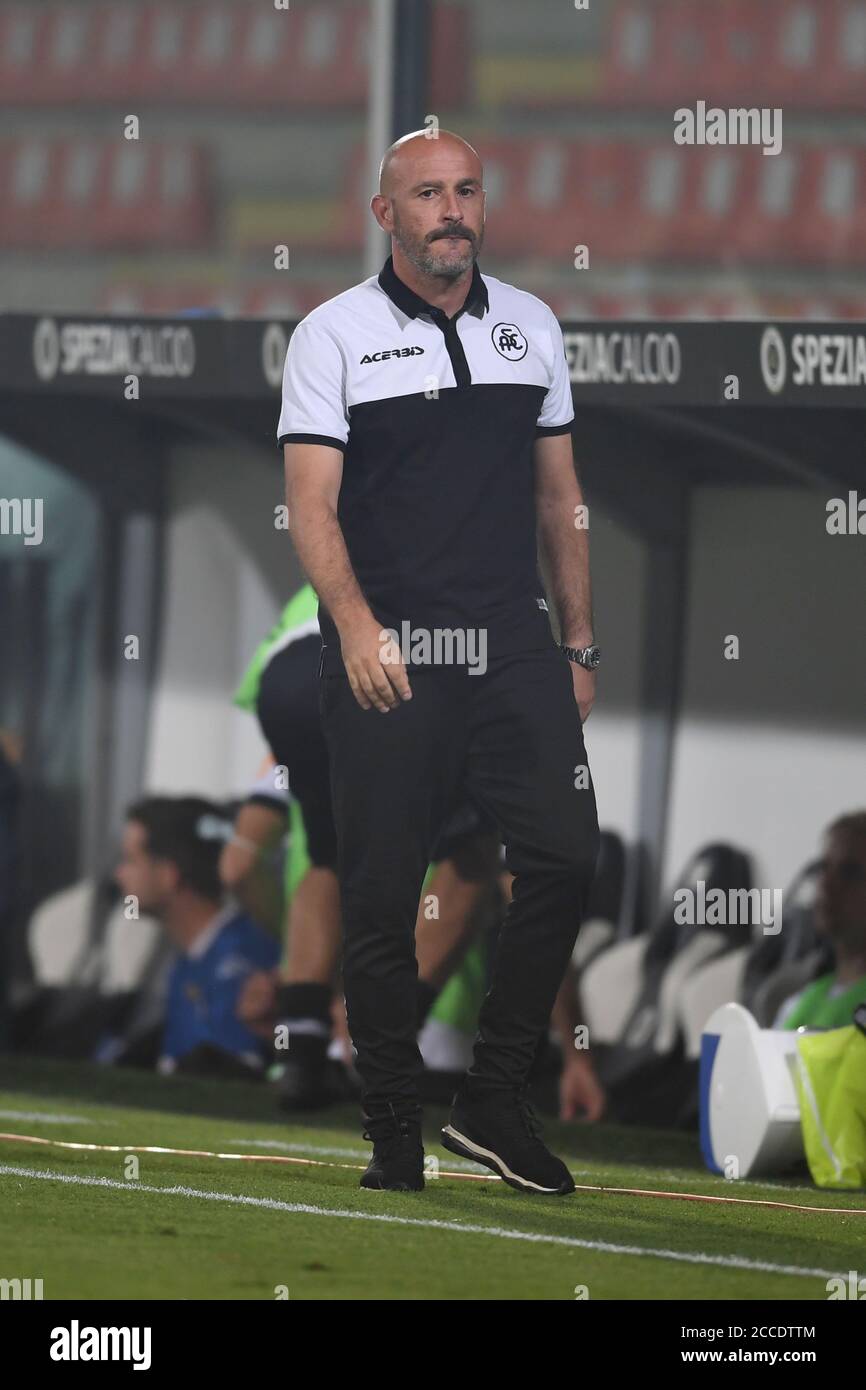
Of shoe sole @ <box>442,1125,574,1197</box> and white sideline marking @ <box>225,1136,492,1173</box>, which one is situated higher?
shoe sole @ <box>442,1125,574,1197</box>

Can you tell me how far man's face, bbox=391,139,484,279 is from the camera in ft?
15.6

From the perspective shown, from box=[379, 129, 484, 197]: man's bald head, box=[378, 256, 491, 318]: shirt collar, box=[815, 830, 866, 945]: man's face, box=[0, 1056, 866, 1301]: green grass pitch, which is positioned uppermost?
box=[379, 129, 484, 197]: man's bald head

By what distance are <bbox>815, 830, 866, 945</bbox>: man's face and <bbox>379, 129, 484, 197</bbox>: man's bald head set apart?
2.60m

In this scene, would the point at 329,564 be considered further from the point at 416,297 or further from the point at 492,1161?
the point at 492,1161

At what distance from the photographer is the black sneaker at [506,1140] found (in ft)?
15.8

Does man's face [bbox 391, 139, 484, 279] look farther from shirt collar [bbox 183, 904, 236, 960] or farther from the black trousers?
shirt collar [bbox 183, 904, 236, 960]

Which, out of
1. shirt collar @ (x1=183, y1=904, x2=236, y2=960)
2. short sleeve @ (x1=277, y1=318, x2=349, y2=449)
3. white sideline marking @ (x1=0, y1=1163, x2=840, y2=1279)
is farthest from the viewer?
shirt collar @ (x1=183, y1=904, x2=236, y2=960)

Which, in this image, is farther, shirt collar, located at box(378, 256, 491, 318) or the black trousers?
shirt collar, located at box(378, 256, 491, 318)

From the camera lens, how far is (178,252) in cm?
1052

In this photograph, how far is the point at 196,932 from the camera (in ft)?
26.7

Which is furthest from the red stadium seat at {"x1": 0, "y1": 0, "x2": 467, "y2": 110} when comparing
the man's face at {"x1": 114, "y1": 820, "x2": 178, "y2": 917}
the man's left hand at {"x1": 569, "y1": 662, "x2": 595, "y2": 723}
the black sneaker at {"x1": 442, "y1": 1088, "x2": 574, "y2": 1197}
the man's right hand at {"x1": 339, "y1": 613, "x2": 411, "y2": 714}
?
the black sneaker at {"x1": 442, "y1": 1088, "x2": 574, "y2": 1197}

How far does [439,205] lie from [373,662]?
85 centimetres

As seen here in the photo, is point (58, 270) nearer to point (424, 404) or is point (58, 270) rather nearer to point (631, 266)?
point (631, 266)
